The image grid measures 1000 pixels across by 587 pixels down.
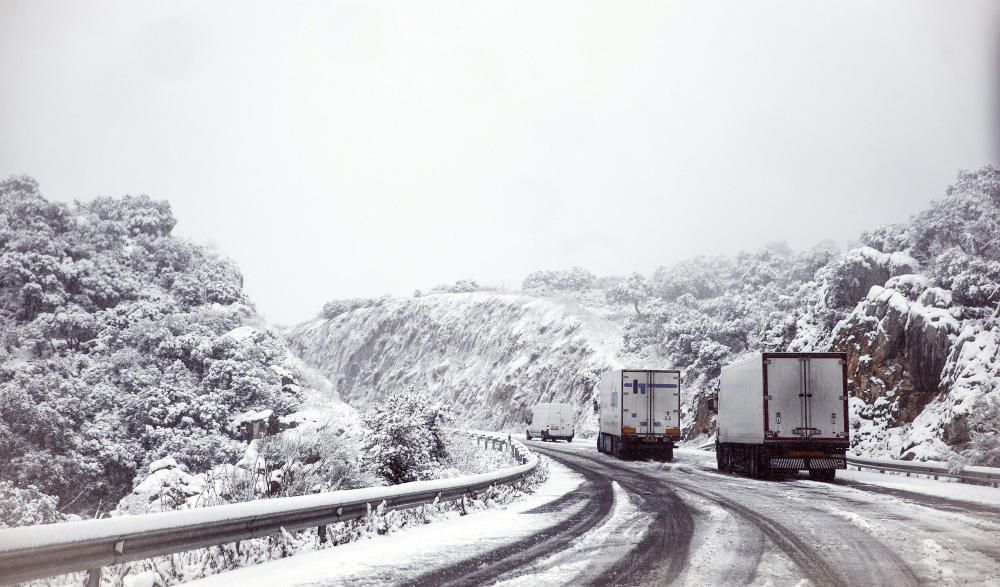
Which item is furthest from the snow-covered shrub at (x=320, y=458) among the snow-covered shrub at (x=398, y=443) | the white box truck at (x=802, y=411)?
the white box truck at (x=802, y=411)

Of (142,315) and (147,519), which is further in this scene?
(142,315)

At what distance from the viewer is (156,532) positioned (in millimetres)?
6773

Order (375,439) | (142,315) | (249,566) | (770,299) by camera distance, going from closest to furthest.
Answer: (249,566)
(375,439)
(142,315)
(770,299)

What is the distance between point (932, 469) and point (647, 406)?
11.6 m

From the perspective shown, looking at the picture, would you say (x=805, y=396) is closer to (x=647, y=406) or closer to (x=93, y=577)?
(x=647, y=406)

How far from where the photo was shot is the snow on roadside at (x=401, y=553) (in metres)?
7.39

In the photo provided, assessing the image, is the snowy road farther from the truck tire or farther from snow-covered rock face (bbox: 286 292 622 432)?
snow-covered rock face (bbox: 286 292 622 432)

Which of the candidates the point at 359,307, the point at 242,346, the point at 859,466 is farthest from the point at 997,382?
the point at 359,307

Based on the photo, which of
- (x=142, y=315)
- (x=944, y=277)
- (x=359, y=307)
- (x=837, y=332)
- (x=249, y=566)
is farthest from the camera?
(x=359, y=307)

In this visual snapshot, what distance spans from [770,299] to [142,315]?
4199cm

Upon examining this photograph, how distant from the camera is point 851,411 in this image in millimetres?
32750

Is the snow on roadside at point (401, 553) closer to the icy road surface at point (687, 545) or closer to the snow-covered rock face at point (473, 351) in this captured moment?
the icy road surface at point (687, 545)

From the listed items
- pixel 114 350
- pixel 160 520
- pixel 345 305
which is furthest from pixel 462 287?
pixel 160 520

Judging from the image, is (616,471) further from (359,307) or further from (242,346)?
(359,307)
